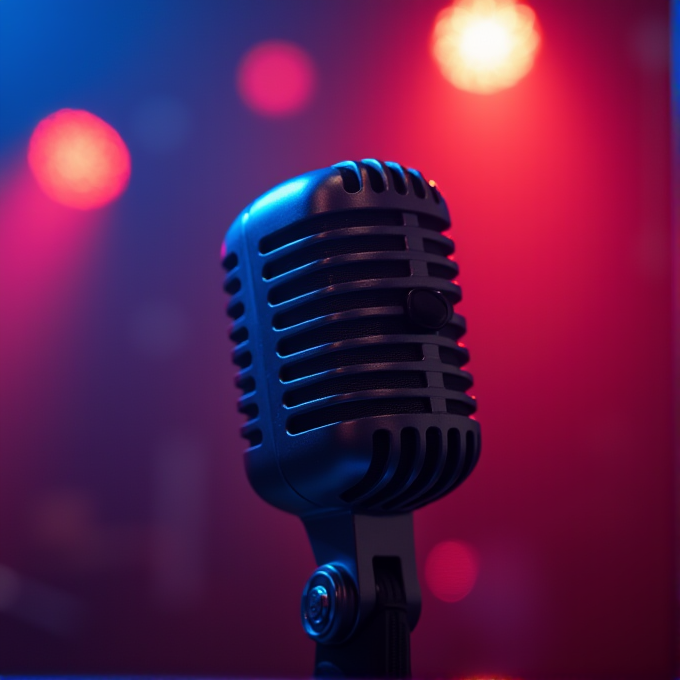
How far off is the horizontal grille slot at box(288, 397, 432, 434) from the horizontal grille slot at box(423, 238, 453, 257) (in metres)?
0.19

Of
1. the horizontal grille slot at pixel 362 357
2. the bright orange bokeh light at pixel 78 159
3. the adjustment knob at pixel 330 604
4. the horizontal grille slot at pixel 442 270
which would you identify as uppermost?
the bright orange bokeh light at pixel 78 159

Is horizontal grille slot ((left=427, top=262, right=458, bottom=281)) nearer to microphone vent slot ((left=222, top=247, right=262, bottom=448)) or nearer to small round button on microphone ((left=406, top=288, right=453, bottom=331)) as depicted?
small round button on microphone ((left=406, top=288, right=453, bottom=331))

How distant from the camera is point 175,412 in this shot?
6.49ft

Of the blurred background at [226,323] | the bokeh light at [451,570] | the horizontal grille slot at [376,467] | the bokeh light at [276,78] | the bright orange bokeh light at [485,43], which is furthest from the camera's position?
the bright orange bokeh light at [485,43]

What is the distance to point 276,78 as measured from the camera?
2.17 meters

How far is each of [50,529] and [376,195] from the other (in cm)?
138

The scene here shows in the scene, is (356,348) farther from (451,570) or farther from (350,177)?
(451,570)

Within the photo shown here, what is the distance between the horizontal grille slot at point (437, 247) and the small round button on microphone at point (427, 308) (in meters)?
0.07

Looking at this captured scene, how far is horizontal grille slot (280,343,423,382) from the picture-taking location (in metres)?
→ 0.85

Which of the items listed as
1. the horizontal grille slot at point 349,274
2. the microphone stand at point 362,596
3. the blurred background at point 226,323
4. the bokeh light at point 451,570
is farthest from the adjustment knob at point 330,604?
the bokeh light at point 451,570

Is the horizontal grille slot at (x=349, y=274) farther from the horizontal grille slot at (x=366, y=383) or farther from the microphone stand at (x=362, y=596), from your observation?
the microphone stand at (x=362, y=596)

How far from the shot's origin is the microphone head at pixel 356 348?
84cm

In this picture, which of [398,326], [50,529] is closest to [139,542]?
[50,529]

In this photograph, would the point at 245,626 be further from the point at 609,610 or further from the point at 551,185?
the point at 551,185
